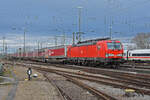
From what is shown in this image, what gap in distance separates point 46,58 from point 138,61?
67.7 feet

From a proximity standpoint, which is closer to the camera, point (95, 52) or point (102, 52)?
point (102, 52)

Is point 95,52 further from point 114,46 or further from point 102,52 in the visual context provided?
point 114,46

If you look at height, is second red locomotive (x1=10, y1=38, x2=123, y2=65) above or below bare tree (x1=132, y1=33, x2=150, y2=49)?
below

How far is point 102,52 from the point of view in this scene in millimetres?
26109

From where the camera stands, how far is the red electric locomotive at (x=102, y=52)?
25547 mm

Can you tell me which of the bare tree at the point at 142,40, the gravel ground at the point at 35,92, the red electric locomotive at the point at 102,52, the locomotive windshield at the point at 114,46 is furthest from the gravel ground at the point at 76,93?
the bare tree at the point at 142,40

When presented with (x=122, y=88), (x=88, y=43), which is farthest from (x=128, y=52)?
(x=122, y=88)

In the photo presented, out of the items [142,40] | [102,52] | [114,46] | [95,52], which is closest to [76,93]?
[102,52]

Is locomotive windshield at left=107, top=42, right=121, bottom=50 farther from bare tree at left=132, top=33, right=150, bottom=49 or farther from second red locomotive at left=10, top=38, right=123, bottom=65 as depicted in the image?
bare tree at left=132, top=33, right=150, bottom=49

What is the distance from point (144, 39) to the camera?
78.4 metres

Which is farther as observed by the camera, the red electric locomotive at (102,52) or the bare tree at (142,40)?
the bare tree at (142,40)

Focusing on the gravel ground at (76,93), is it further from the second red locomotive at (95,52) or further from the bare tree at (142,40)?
the bare tree at (142,40)

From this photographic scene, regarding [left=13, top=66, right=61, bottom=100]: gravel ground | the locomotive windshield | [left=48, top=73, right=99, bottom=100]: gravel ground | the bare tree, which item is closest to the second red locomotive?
the locomotive windshield

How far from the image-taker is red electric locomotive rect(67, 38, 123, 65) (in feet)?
83.8
